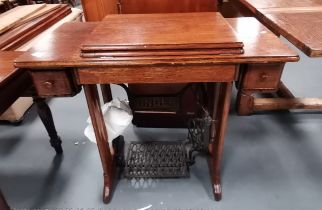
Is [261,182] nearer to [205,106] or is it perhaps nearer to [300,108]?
[205,106]

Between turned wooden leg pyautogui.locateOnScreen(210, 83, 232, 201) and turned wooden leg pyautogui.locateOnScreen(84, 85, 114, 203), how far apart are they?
0.59m

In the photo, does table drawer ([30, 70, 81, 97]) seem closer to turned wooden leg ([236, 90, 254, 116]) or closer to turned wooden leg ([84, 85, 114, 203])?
turned wooden leg ([84, 85, 114, 203])

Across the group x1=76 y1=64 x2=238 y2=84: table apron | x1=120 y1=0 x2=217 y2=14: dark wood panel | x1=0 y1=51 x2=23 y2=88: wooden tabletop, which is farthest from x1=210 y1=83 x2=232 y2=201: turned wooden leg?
x1=0 y1=51 x2=23 y2=88: wooden tabletop

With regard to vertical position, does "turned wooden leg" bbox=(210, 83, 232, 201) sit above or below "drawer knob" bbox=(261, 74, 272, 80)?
below

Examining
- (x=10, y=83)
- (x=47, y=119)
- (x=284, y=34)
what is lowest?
(x=47, y=119)

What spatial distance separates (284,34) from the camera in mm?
1076

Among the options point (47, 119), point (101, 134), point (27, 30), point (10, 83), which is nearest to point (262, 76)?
point (101, 134)

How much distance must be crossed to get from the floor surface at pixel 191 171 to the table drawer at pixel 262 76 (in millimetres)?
733

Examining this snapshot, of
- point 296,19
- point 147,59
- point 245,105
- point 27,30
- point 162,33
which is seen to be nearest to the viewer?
point 147,59

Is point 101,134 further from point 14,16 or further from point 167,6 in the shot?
point 14,16

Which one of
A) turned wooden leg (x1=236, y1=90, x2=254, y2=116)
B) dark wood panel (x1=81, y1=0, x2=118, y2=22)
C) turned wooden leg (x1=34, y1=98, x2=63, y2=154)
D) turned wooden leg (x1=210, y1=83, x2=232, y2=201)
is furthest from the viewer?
turned wooden leg (x1=236, y1=90, x2=254, y2=116)

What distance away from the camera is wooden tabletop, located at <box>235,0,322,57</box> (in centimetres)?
94

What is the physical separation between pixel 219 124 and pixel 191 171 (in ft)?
1.63

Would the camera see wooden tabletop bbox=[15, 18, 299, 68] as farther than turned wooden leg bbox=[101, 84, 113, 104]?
No
